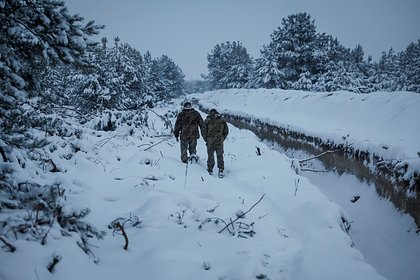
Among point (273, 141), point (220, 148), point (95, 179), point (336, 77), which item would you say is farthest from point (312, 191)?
point (336, 77)

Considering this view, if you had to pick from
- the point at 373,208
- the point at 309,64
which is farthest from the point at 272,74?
the point at 373,208

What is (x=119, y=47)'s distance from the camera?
18203 millimetres

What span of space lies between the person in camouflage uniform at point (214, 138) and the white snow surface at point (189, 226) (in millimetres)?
386

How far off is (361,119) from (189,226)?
896cm

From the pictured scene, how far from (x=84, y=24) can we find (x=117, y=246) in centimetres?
254

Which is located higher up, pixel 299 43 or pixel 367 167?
pixel 299 43

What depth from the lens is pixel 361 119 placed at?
9914 millimetres

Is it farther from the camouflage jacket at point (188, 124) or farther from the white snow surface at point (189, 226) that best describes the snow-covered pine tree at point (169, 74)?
the white snow surface at point (189, 226)

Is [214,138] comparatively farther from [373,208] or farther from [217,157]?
[373,208]

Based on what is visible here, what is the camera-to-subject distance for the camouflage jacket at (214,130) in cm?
666

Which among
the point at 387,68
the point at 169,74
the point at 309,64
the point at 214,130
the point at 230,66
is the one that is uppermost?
the point at 387,68

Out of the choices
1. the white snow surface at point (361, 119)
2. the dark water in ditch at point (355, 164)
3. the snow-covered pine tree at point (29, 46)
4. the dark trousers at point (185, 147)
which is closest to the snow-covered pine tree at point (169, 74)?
the white snow surface at point (361, 119)

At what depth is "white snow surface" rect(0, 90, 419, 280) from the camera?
246 cm

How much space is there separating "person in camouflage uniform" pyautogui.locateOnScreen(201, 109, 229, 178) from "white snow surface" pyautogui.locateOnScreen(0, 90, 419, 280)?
39 centimetres
